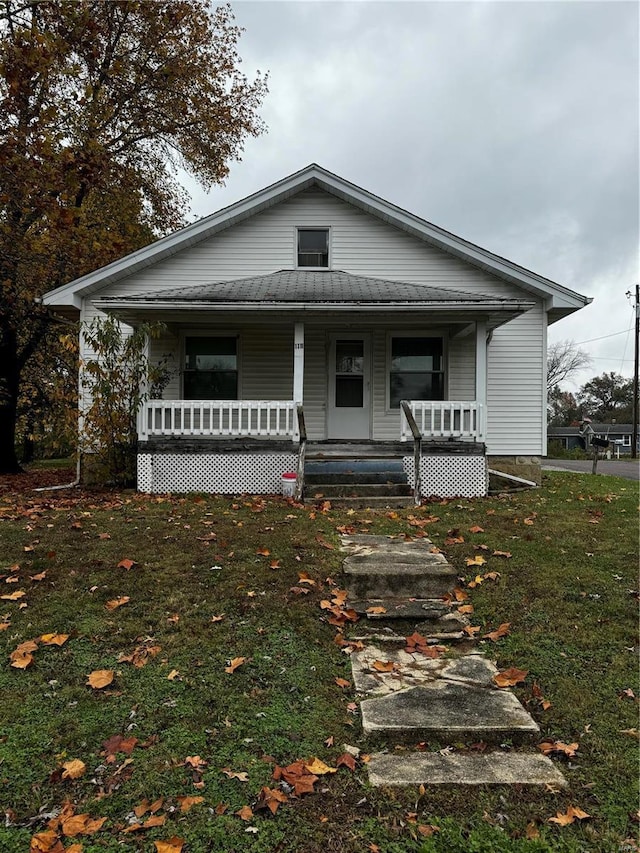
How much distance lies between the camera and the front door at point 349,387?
11.9m

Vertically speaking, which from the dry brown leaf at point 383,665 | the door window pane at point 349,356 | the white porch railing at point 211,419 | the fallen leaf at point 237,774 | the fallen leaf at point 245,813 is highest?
the door window pane at point 349,356

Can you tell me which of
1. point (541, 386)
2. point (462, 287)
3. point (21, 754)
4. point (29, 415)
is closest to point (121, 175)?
point (29, 415)

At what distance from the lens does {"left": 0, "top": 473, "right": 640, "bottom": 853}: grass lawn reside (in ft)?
7.52

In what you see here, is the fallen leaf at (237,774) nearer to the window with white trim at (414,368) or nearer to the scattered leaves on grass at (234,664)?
the scattered leaves on grass at (234,664)

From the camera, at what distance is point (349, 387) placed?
39.1 feet

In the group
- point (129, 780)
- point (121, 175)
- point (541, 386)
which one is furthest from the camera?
point (121, 175)

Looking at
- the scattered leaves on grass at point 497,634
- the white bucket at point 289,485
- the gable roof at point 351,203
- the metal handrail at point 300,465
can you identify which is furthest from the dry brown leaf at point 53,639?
the gable roof at point 351,203

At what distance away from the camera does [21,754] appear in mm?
2711

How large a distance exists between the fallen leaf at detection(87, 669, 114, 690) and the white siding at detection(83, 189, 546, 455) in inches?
338

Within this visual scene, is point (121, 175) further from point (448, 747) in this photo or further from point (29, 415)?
point (448, 747)

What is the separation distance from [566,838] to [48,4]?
55.3 ft

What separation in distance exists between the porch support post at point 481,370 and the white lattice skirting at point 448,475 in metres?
0.65

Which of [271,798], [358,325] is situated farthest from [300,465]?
[271,798]

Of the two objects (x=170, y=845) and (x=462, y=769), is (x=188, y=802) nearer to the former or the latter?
(x=170, y=845)
